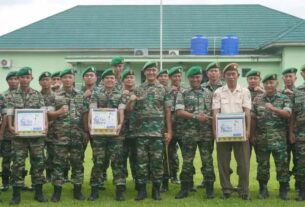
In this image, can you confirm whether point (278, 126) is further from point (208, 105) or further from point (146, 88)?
point (146, 88)

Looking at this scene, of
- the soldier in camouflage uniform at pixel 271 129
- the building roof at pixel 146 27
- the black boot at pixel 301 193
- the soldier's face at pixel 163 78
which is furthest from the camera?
the building roof at pixel 146 27

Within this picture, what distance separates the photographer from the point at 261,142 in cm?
752

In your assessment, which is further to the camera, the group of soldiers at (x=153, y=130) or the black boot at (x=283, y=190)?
the black boot at (x=283, y=190)

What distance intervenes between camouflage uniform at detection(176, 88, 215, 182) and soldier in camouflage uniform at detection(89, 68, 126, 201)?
0.90m

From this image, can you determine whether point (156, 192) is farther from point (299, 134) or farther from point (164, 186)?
point (299, 134)

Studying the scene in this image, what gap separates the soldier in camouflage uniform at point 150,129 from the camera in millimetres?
7535

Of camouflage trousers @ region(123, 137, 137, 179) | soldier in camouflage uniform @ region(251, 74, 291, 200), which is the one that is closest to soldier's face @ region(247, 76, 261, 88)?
soldier in camouflage uniform @ region(251, 74, 291, 200)

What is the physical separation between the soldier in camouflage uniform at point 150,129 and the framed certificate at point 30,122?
126 cm

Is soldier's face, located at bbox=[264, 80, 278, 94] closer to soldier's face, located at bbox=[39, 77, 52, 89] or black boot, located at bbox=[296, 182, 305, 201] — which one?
black boot, located at bbox=[296, 182, 305, 201]

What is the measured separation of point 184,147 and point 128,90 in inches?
46.5

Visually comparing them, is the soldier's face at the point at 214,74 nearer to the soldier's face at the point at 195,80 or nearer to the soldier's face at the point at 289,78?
the soldier's face at the point at 195,80

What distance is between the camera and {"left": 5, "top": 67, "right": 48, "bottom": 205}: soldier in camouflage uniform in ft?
23.9

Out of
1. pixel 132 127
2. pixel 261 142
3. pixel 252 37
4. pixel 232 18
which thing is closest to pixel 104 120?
pixel 132 127

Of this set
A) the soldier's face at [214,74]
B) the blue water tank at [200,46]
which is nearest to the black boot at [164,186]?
the soldier's face at [214,74]
